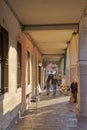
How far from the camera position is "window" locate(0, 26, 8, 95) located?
759cm

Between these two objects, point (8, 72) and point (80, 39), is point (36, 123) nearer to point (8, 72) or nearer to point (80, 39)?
point (8, 72)

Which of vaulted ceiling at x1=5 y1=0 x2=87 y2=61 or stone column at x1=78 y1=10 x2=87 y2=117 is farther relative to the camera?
stone column at x1=78 y1=10 x2=87 y2=117

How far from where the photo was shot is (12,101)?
9.04 metres

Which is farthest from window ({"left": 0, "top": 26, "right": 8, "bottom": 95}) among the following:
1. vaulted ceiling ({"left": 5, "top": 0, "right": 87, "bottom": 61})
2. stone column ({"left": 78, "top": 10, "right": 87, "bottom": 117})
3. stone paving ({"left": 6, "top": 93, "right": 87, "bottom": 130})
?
stone column ({"left": 78, "top": 10, "right": 87, "bottom": 117})

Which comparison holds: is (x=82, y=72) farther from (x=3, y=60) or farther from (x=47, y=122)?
(x=3, y=60)

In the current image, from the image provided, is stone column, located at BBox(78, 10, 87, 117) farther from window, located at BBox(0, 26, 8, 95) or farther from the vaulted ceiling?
window, located at BBox(0, 26, 8, 95)

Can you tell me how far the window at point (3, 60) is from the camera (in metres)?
7.59

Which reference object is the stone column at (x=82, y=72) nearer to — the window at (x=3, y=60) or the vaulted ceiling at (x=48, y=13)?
the vaulted ceiling at (x=48, y=13)

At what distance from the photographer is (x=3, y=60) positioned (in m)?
7.71

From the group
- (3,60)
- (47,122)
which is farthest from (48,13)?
(47,122)

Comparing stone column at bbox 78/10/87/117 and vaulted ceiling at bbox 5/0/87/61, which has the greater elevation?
vaulted ceiling at bbox 5/0/87/61

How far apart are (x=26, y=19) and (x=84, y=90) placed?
3117 millimetres

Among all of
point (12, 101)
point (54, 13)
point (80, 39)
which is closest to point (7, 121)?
point (12, 101)

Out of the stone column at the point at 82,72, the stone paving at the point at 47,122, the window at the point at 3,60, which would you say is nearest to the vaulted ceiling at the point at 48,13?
the stone column at the point at 82,72
